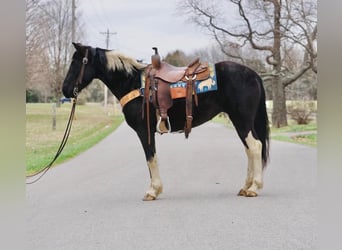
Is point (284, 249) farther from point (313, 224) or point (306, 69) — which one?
point (306, 69)

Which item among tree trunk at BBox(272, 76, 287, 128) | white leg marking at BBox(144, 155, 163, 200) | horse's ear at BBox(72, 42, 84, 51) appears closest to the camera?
horse's ear at BBox(72, 42, 84, 51)

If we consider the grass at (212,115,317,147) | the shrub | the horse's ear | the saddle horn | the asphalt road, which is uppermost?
the horse's ear

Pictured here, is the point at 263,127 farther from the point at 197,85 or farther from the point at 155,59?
the point at 155,59

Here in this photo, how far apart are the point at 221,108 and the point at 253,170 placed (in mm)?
358

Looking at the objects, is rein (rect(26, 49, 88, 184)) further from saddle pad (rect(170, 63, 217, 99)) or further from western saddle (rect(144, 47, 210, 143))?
saddle pad (rect(170, 63, 217, 99))

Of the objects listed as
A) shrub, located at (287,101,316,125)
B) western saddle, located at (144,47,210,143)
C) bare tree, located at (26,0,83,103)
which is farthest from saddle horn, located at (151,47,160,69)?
shrub, located at (287,101,316,125)

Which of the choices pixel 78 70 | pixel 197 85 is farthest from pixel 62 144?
pixel 197 85

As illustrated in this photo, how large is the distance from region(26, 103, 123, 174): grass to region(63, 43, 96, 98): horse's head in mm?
78

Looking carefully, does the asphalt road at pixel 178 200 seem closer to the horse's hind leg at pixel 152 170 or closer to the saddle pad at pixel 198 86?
the horse's hind leg at pixel 152 170

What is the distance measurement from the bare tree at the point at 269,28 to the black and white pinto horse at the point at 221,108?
0.10m

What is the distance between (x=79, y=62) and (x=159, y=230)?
888 mm

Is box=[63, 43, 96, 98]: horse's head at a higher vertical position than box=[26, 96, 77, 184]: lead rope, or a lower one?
higher

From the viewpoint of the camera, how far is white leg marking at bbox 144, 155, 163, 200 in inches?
95.0

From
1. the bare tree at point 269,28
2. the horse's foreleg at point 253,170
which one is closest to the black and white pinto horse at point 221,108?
the horse's foreleg at point 253,170
